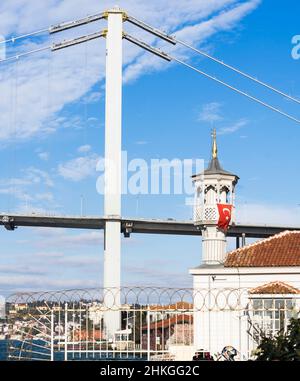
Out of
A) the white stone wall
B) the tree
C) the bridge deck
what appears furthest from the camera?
the bridge deck

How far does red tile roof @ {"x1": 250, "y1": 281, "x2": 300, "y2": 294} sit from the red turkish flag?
707 cm

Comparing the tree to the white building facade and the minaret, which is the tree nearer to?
the white building facade

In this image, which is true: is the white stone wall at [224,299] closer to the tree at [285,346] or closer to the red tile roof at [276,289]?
the red tile roof at [276,289]

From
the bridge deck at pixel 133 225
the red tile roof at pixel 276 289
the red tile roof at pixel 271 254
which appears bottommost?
the red tile roof at pixel 276 289

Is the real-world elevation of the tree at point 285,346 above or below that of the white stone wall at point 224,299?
below

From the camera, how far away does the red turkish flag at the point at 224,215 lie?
2782cm

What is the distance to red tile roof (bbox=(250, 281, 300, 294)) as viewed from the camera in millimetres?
20234

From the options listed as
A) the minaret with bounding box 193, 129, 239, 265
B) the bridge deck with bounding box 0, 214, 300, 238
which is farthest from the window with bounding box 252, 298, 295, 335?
the bridge deck with bounding box 0, 214, 300, 238

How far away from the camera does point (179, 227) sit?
50000mm

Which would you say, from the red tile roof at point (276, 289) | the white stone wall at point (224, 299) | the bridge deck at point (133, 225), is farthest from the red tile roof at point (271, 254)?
the bridge deck at point (133, 225)

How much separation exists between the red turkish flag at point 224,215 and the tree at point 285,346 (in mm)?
19981

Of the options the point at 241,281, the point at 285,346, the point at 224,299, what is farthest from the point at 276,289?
the point at 285,346
